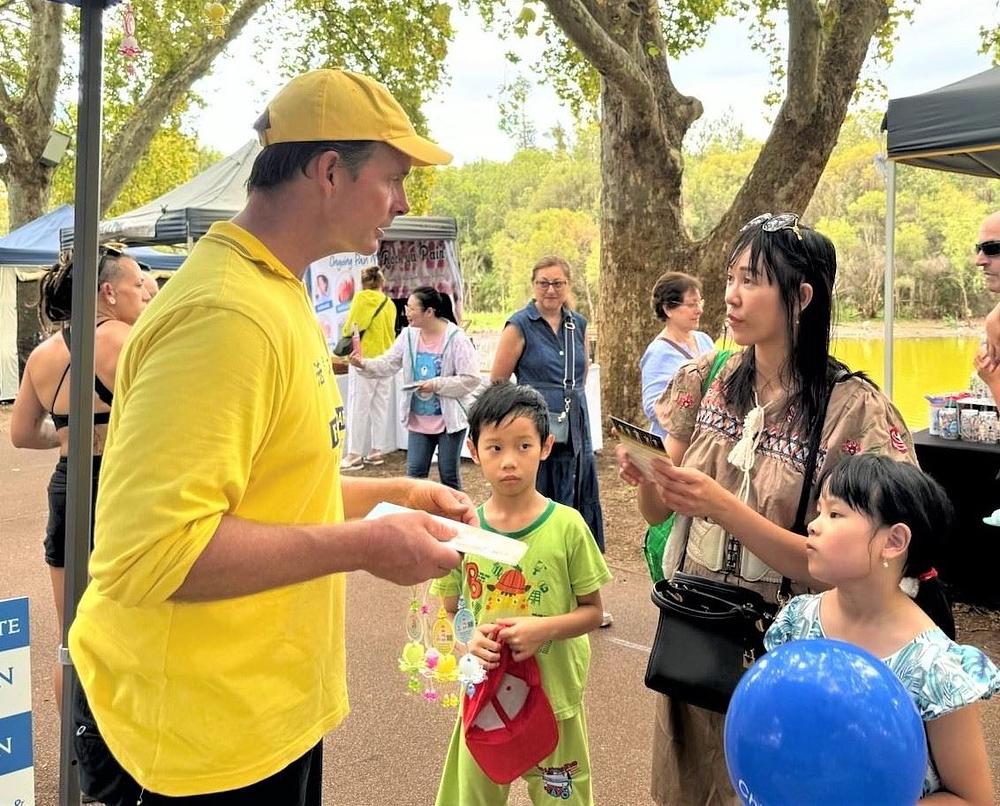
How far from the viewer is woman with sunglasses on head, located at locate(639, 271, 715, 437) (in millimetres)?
5059

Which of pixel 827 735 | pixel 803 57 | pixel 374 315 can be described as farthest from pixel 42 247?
pixel 827 735

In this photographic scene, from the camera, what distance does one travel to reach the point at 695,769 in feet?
7.06

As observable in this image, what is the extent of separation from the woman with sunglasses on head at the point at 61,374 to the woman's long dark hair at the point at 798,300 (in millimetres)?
2507

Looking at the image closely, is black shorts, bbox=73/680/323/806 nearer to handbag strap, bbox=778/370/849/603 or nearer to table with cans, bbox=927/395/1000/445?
handbag strap, bbox=778/370/849/603

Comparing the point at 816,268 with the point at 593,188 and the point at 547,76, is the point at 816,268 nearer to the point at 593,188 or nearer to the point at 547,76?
the point at 547,76

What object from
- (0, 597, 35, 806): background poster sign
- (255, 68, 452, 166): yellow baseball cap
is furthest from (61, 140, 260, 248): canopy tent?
(255, 68, 452, 166): yellow baseball cap

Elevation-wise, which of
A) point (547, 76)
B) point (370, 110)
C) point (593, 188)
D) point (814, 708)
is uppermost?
point (593, 188)

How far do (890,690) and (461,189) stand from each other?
74022 mm

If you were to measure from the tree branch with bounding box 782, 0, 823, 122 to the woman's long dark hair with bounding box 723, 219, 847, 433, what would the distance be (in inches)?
284

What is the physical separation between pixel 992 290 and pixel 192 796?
4.04 m

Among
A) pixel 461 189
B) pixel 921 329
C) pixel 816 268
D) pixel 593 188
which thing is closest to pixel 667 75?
pixel 816 268

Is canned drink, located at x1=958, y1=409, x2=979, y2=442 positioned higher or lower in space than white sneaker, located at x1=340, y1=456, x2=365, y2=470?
higher

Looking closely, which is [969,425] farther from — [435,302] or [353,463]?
[353,463]

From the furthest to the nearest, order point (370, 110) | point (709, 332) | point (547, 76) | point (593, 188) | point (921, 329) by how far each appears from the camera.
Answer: point (593, 188)
point (921, 329)
point (547, 76)
point (709, 332)
point (370, 110)
